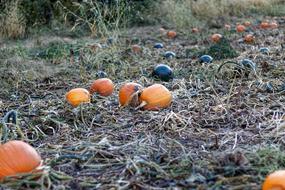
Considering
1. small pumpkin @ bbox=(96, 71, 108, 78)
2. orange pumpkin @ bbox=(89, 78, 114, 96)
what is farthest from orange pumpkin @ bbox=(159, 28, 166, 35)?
orange pumpkin @ bbox=(89, 78, 114, 96)

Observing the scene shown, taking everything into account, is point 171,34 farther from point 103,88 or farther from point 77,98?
point 77,98

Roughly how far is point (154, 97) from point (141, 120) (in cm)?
29

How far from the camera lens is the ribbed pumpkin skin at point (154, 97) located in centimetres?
418

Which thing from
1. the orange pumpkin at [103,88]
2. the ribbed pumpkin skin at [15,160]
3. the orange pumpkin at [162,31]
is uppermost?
the ribbed pumpkin skin at [15,160]

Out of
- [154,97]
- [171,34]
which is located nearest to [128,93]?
[154,97]

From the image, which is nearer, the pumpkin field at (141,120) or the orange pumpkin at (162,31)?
the pumpkin field at (141,120)

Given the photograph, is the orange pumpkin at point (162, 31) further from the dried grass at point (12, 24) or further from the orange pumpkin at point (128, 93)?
the orange pumpkin at point (128, 93)

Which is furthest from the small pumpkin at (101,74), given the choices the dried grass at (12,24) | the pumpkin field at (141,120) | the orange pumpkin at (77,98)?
the dried grass at (12,24)

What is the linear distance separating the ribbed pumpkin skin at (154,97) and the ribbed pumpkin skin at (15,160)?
1.46m

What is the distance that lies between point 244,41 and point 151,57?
71.1 inches

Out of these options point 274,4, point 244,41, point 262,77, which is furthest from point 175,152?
point 274,4

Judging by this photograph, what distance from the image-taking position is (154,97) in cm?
421

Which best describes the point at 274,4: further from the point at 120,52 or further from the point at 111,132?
the point at 111,132

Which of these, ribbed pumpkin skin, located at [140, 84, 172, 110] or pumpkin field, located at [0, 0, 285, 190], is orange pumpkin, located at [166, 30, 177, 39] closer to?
pumpkin field, located at [0, 0, 285, 190]
